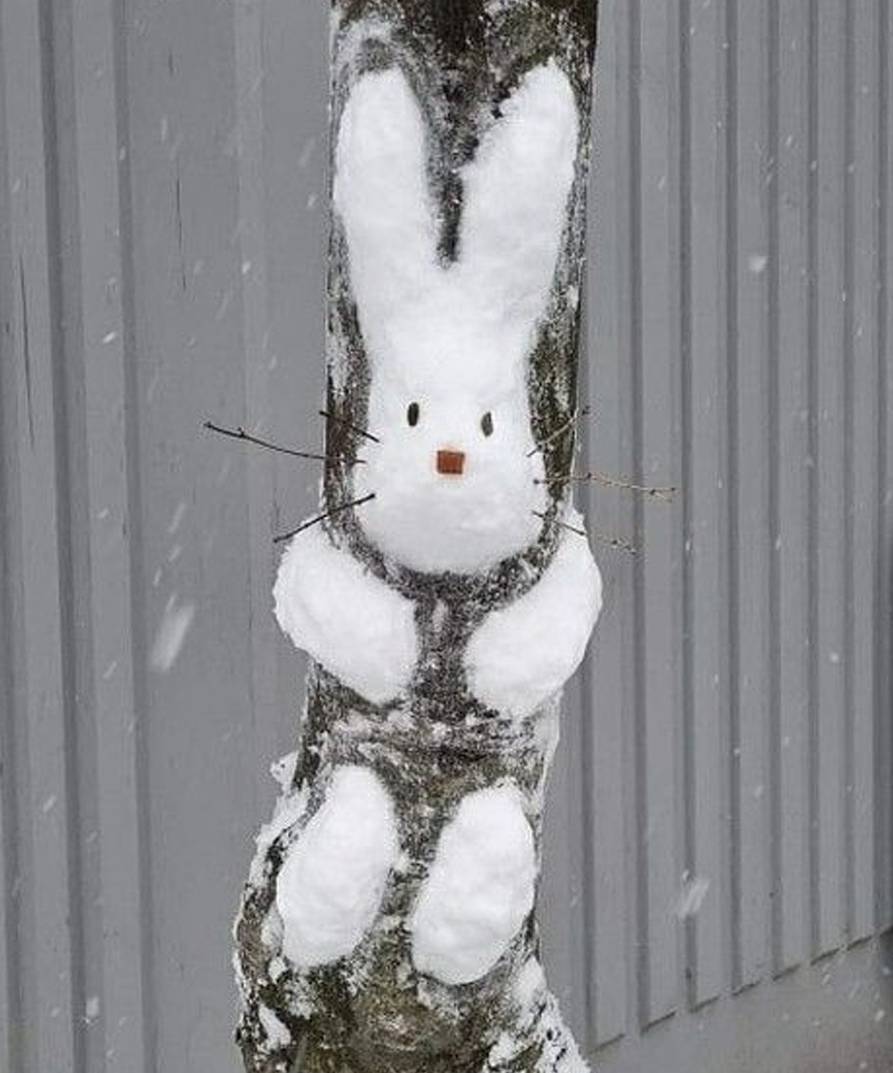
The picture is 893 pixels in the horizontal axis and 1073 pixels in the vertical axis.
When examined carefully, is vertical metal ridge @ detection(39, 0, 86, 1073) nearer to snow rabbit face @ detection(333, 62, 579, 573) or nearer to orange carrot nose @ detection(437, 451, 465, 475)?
snow rabbit face @ detection(333, 62, 579, 573)

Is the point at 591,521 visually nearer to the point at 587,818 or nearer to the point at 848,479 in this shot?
the point at 587,818

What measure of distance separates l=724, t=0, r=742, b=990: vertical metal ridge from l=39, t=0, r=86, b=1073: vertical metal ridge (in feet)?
7.48

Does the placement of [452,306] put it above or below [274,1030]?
above

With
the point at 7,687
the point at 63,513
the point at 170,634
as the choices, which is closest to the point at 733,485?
the point at 170,634

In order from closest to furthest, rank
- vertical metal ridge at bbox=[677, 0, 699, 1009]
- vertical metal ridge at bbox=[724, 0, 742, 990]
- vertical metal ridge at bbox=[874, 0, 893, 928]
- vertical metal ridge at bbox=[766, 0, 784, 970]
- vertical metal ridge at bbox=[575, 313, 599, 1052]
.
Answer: vertical metal ridge at bbox=[575, 313, 599, 1052] < vertical metal ridge at bbox=[677, 0, 699, 1009] < vertical metal ridge at bbox=[724, 0, 742, 990] < vertical metal ridge at bbox=[766, 0, 784, 970] < vertical metal ridge at bbox=[874, 0, 893, 928]

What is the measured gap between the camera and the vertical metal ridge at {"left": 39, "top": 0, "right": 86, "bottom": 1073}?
327 centimetres

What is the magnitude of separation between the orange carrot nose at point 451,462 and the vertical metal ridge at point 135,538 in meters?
1.78

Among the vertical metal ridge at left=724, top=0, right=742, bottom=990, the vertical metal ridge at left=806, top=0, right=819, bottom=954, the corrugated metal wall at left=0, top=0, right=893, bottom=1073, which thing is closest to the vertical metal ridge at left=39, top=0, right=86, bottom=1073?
the corrugated metal wall at left=0, top=0, right=893, bottom=1073

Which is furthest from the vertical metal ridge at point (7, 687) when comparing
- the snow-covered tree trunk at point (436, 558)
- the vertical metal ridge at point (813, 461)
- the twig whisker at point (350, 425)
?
the vertical metal ridge at point (813, 461)

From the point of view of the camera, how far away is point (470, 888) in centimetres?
188

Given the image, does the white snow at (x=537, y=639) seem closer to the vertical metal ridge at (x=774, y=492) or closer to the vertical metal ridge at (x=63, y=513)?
the vertical metal ridge at (x=63, y=513)

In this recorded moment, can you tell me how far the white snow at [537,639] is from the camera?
184 centimetres

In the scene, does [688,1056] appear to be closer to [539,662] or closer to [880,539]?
[880,539]

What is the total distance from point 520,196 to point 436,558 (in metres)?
0.38
